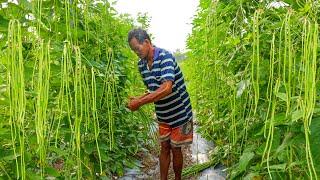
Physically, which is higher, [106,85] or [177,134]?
[106,85]

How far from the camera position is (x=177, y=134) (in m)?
3.70

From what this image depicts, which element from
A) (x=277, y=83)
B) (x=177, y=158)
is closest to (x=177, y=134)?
(x=177, y=158)

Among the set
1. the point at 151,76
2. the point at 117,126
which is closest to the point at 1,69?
the point at 151,76

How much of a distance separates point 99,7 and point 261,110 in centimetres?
111

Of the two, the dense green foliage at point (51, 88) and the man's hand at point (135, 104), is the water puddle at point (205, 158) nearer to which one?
the dense green foliage at point (51, 88)

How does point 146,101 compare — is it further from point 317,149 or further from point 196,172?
point 317,149

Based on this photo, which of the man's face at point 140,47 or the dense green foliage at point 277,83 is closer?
the dense green foliage at point 277,83

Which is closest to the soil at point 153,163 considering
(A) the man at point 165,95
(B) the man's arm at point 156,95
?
(A) the man at point 165,95

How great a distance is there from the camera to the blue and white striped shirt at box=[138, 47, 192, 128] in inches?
135

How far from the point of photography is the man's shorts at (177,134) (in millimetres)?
3703

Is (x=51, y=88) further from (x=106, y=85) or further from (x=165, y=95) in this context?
(x=165, y=95)

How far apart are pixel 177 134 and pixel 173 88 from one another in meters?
0.39

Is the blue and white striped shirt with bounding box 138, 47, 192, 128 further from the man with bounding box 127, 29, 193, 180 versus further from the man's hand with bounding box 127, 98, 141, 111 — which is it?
the man's hand with bounding box 127, 98, 141, 111

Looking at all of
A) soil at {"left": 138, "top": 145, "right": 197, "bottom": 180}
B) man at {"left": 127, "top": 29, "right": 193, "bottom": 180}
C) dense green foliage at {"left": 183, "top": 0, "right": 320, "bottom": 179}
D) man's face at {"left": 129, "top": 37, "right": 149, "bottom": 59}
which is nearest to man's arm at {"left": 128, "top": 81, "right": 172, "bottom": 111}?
man at {"left": 127, "top": 29, "right": 193, "bottom": 180}
